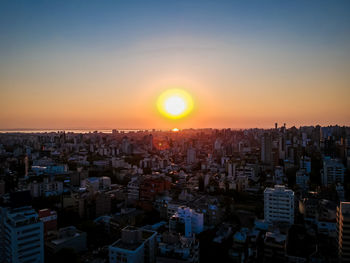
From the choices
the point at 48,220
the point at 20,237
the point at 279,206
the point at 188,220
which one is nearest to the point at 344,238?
the point at 279,206

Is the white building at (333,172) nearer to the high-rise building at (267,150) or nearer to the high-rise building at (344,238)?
the high-rise building at (267,150)

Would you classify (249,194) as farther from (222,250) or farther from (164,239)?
(164,239)

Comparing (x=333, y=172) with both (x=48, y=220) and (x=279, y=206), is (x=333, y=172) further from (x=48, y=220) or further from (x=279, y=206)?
(x=48, y=220)

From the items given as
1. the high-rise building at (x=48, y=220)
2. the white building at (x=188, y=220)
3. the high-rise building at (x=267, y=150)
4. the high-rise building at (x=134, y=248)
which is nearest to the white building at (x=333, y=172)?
the high-rise building at (x=267, y=150)

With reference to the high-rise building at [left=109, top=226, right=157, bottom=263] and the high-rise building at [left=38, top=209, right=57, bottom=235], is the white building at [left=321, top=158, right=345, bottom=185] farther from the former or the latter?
the high-rise building at [left=38, top=209, right=57, bottom=235]

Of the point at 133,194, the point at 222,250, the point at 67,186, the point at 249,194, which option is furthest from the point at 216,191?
the point at 67,186

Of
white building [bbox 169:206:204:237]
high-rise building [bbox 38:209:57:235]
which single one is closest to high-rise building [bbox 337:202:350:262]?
white building [bbox 169:206:204:237]
